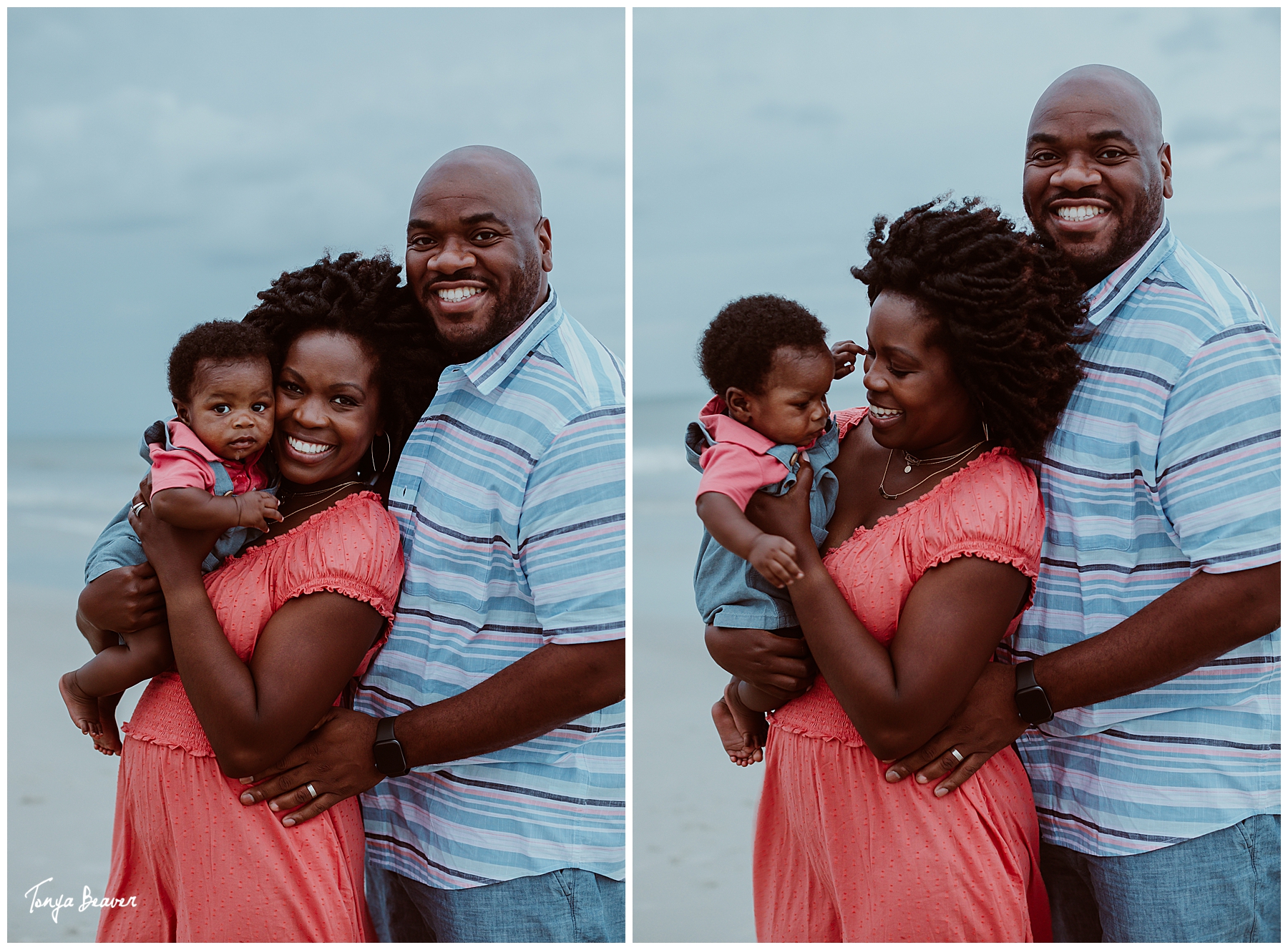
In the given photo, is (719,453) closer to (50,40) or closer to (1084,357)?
(1084,357)

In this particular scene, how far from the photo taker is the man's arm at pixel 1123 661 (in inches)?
89.7

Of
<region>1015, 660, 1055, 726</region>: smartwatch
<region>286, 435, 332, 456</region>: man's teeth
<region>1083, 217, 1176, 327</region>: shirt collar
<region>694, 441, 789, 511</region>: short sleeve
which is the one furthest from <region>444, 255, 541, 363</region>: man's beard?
<region>1015, 660, 1055, 726</region>: smartwatch

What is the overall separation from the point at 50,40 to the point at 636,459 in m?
9.91

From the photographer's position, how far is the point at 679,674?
7.20 metres

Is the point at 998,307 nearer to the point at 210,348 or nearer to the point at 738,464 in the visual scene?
the point at 738,464

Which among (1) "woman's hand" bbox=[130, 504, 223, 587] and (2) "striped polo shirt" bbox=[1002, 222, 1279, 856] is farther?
(1) "woman's hand" bbox=[130, 504, 223, 587]

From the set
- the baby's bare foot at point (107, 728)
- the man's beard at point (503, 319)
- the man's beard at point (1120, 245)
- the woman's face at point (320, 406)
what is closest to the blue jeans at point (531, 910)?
the baby's bare foot at point (107, 728)

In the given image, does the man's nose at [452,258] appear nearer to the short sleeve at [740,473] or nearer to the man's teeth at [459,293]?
the man's teeth at [459,293]

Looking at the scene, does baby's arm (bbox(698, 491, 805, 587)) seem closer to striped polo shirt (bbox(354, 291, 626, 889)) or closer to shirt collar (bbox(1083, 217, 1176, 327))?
striped polo shirt (bbox(354, 291, 626, 889))

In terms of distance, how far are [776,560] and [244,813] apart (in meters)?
1.34

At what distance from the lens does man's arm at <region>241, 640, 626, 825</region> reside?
2525 millimetres

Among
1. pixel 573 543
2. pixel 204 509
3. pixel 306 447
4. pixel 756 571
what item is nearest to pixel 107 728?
pixel 204 509

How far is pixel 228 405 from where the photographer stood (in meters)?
2.55

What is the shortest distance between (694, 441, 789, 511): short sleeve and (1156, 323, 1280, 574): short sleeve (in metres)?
0.83
